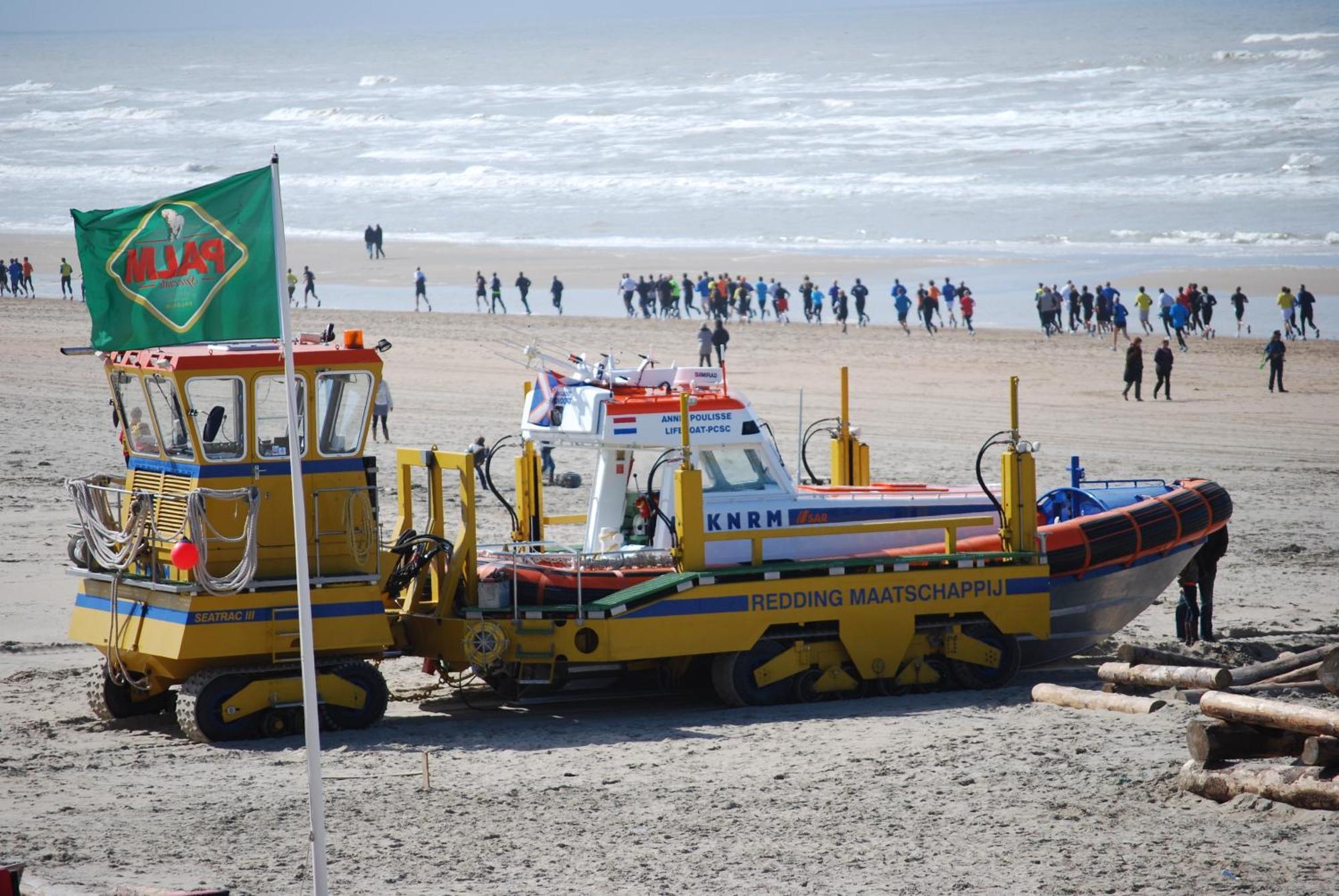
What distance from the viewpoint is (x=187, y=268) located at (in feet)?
29.1

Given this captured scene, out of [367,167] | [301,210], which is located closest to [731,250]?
[301,210]

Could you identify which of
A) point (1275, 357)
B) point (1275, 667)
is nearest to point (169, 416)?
point (1275, 667)

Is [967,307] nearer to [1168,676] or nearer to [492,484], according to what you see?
[492,484]

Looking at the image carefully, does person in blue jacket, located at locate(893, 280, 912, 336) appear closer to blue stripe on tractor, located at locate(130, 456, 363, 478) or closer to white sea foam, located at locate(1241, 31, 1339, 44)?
blue stripe on tractor, located at locate(130, 456, 363, 478)

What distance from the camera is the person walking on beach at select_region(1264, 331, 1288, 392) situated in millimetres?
30953

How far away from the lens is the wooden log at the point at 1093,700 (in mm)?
12094

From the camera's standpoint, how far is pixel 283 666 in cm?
1245

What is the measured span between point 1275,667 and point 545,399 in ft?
20.0

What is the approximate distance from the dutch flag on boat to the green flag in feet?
16.9

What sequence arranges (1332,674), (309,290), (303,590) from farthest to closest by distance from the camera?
(309,290), (1332,674), (303,590)

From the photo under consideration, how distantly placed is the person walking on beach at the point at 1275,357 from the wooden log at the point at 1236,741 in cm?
2220

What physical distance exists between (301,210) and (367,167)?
674 inches

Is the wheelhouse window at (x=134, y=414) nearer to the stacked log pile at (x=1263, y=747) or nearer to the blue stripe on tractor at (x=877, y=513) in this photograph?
the blue stripe on tractor at (x=877, y=513)

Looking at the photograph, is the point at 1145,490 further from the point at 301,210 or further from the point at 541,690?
the point at 301,210
